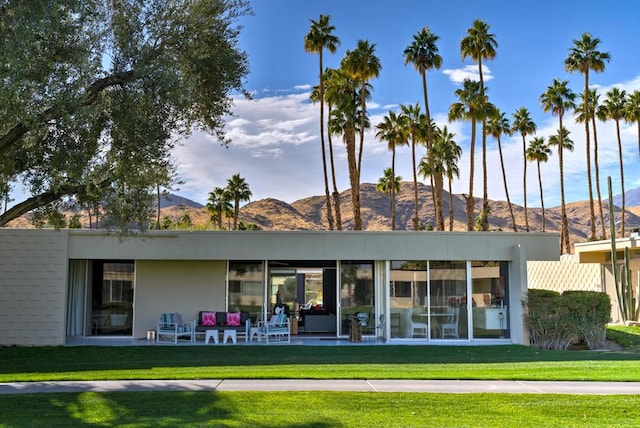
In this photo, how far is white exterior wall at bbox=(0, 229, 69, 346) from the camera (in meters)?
15.8

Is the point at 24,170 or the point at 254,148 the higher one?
the point at 254,148

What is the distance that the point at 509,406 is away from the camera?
7969 millimetres

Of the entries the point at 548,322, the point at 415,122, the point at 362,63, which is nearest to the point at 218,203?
the point at 415,122

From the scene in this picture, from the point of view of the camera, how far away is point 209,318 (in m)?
16.8

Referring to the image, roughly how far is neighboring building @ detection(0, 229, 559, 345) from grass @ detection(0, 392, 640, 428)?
8176mm

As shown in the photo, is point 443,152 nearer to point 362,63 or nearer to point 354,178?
point 354,178

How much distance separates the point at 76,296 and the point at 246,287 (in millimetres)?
4871

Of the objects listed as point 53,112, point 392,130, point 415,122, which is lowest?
point 53,112

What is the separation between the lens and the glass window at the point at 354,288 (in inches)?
699

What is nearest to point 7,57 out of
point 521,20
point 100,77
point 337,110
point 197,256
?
point 100,77

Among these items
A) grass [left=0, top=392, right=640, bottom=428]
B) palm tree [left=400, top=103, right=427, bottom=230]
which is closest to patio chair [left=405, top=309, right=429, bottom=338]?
grass [left=0, top=392, right=640, bottom=428]

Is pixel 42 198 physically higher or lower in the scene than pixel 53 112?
lower

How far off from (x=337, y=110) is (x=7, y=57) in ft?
85.6

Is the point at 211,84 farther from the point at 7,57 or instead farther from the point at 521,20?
the point at 521,20
